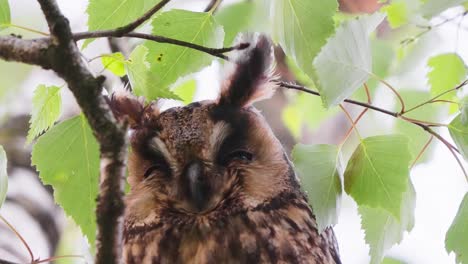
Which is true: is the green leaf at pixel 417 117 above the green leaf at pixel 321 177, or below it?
above

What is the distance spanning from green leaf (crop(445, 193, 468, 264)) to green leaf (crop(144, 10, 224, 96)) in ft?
1.85

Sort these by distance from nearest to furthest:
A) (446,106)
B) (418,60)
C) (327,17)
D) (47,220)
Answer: (327,17)
(446,106)
(418,60)
(47,220)

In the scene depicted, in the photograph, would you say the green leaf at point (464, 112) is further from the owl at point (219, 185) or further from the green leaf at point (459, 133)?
the owl at point (219, 185)

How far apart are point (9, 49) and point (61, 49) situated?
92 mm

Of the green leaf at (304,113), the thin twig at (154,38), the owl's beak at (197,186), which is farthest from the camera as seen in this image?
the green leaf at (304,113)

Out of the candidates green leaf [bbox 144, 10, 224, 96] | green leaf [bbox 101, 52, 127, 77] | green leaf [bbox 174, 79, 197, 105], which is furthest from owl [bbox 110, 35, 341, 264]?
green leaf [bbox 144, 10, 224, 96]

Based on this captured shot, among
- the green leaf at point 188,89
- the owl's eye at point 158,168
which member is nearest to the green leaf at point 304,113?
the green leaf at point 188,89

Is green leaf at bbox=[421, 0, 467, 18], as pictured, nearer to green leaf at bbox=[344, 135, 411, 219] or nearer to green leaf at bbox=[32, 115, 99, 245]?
green leaf at bbox=[344, 135, 411, 219]

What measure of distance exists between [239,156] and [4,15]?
723 millimetres

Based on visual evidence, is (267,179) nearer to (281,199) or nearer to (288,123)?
(281,199)

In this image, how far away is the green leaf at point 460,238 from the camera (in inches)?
56.4

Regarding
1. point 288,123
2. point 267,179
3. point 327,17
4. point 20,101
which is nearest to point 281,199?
point 267,179

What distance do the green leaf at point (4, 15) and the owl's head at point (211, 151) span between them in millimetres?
493

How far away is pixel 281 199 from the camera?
183cm
